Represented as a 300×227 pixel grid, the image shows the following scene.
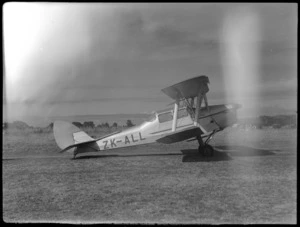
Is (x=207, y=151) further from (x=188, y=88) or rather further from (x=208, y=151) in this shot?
(x=188, y=88)

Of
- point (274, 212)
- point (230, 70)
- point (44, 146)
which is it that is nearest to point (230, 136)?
point (230, 70)

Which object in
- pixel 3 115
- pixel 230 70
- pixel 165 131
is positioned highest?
pixel 230 70

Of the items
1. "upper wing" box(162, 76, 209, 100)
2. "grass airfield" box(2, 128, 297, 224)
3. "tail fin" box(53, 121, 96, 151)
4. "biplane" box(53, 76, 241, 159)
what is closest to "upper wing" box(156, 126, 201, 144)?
"biplane" box(53, 76, 241, 159)

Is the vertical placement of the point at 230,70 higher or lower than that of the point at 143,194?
higher

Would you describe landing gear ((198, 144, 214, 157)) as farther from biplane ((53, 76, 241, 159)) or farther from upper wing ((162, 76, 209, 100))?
upper wing ((162, 76, 209, 100))

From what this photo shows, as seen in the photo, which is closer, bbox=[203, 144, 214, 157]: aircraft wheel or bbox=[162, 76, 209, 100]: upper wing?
bbox=[162, 76, 209, 100]: upper wing

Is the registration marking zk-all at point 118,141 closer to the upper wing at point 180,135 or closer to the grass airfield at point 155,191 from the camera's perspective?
the grass airfield at point 155,191

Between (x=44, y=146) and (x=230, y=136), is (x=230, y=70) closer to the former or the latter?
(x=230, y=136)

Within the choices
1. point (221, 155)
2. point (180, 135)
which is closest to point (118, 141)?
point (180, 135)
